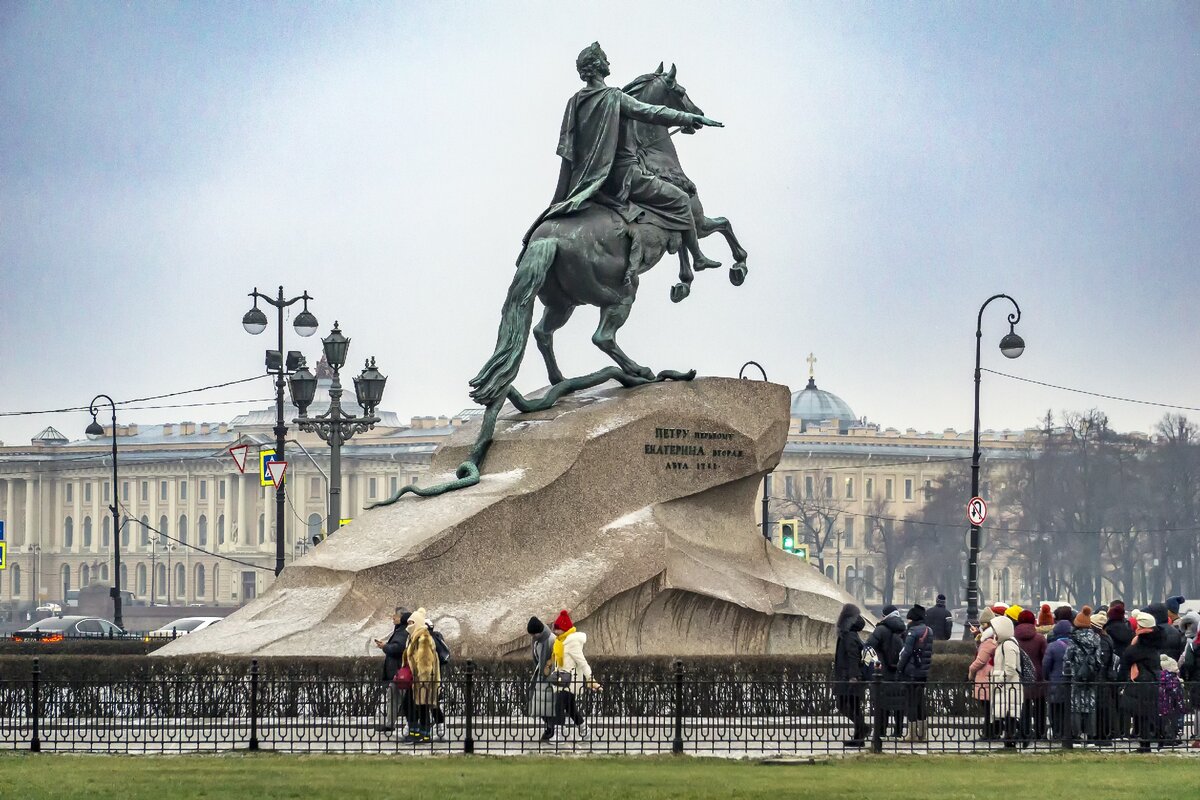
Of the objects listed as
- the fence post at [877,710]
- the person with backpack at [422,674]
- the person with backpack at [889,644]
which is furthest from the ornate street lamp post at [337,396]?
the fence post at [877,710]

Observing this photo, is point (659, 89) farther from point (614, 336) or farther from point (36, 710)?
point (36, 710)

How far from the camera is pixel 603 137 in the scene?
21.7 m

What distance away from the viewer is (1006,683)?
16.9 m

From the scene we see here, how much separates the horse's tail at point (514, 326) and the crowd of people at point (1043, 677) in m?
4.66

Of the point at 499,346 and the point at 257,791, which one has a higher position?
the point at 499,346

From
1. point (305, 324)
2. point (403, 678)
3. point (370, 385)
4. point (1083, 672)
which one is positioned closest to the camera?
point (403, 678)

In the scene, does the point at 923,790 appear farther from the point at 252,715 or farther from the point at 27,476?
the point at 27,476

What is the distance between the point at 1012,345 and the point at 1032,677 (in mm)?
16281

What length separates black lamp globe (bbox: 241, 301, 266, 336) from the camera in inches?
1307

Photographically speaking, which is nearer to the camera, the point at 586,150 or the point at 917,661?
the point at 917,661

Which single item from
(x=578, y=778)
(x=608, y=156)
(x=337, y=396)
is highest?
(x=608, y=156)

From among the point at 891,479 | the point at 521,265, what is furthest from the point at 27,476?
the point at 521,265

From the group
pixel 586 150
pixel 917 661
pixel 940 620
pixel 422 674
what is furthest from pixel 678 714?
pixel 940 620

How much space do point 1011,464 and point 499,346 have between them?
8748cm
